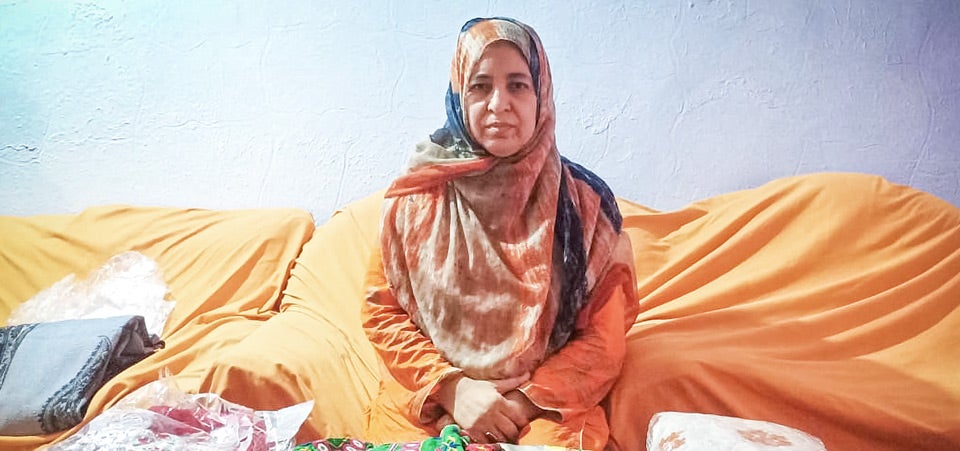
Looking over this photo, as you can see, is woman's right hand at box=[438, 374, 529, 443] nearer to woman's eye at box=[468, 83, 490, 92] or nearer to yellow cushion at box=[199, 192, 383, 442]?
yellow cushion at box=[199, 192, 383, 442]

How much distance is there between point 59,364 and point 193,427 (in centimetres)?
39

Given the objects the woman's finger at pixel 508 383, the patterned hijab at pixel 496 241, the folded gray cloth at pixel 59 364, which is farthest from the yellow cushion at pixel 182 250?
the woman's finger at pixel 508 383

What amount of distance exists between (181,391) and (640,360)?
74 centimetres

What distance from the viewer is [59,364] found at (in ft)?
4.50

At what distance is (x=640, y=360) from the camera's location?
1.22 m

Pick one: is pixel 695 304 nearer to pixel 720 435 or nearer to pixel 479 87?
pixel 720 435

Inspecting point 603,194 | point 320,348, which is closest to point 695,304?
point 603,194

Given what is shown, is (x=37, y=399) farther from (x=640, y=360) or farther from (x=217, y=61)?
(x=640, y=360)

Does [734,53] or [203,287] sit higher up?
[734,53]

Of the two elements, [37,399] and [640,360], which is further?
[37,399]

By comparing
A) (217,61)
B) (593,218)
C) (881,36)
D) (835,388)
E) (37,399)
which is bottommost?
(37,399)

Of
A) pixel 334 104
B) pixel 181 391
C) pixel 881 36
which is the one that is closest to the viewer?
pixel 181 391

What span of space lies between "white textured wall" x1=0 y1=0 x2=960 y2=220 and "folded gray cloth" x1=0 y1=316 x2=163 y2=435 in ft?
1.20

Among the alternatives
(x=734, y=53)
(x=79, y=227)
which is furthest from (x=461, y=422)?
(x=79, y=227)
